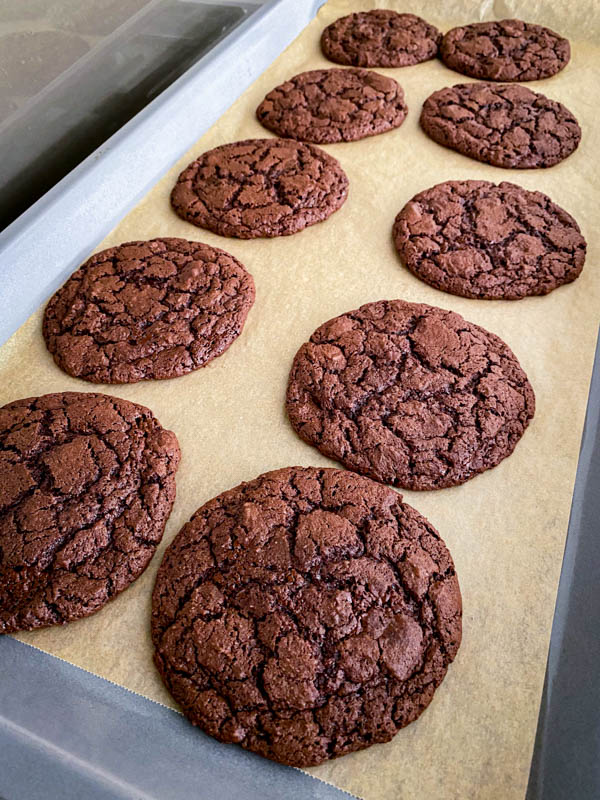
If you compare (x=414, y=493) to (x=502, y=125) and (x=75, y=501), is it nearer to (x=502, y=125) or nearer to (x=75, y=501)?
(x=75, y=501)

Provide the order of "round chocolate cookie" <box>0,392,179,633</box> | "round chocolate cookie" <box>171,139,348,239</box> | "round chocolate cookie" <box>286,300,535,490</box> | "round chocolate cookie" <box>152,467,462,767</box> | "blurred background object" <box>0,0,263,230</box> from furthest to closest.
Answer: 1. "round chocolate cookie" <box>171,139,348,239</box>
2. "blurred background object" <box>0,0,263,230</box>
3. "round chocolate cookie" <box>286,300,535,490</box>
4. "round chocolate cookie" <box>0,392,179,633</box>
5. "round chocolate cookie" <box>152,467,462,767</box>

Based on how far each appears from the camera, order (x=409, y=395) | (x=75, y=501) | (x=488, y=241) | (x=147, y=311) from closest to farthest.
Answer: (x=75, y=501) < (x=409, y=395) < (x=147, y=311) < (x=488, y=241)

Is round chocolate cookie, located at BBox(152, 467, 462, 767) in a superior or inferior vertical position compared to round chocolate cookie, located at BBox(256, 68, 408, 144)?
inferior

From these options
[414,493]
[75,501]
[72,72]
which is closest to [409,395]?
[414,493]

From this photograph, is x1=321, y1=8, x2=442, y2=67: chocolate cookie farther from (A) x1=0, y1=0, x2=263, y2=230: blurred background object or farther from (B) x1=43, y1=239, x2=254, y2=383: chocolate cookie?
(B) x1=43, y1=239, x2=254, y2=383: chocolate cookie

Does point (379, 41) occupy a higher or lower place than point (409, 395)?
higher

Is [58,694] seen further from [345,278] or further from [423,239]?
[423,239]

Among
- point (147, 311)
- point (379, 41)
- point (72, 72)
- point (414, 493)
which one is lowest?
point (414, 493)

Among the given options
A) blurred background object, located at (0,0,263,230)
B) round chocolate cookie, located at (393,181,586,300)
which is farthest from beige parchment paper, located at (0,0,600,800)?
blurred background object, located at (0,0,263,230)
